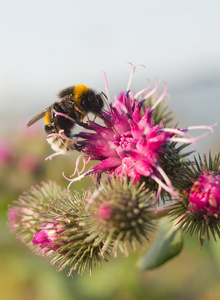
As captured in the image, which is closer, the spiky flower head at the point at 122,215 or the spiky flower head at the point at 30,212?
the spiky flower head at the point at 122,215

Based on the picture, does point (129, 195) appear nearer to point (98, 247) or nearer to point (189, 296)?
point (98, 247)

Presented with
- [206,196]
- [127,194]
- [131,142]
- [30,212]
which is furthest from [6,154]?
[206,196]

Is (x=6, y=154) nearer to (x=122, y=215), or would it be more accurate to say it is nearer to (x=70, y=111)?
(x=70, y=111)

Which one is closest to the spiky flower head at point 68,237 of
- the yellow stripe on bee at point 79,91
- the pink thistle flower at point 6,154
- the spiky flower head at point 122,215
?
the spiky flower head at point 122,215

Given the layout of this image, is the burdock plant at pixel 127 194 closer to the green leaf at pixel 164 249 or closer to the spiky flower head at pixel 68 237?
the spiky flower head at pixel 68 237

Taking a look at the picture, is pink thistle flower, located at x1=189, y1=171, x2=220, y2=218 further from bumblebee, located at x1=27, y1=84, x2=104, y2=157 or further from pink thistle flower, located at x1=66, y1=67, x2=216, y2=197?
bumblebee, located at x1=27, y1=84, x2=104, y2=157

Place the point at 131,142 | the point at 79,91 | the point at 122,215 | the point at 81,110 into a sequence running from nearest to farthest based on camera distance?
the point at 122,215 → the point at 131,142 → the point at 81,110 → the point at 79,91

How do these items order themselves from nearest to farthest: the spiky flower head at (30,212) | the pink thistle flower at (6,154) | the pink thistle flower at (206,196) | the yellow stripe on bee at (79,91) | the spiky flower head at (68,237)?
the pink thistle flower at (206,196) → the spiky flower head at (68,237) → the yellow stripe on bee at (79,91) → the spiky flower head at (30,212) → the pink thistle flower at (6,154)
